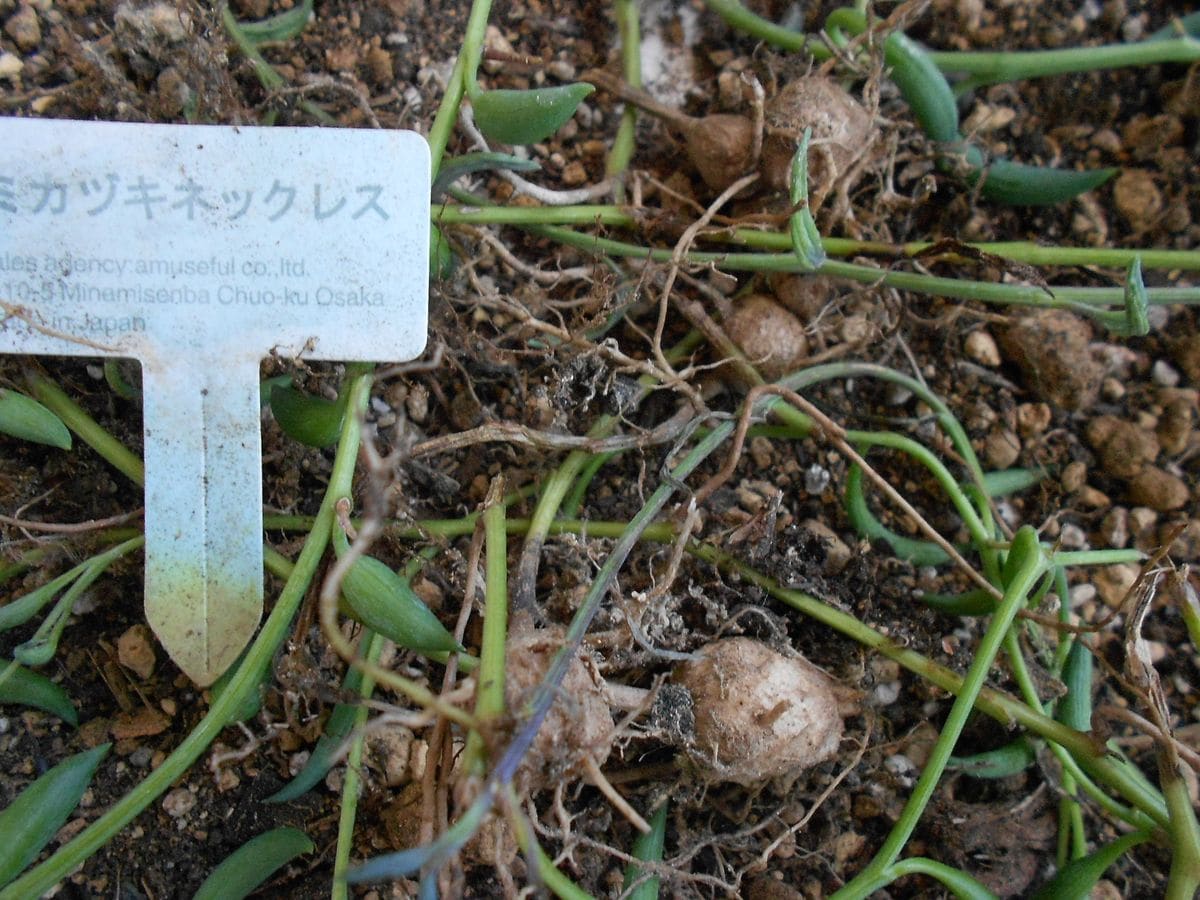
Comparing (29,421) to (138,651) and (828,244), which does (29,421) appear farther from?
(828,244)

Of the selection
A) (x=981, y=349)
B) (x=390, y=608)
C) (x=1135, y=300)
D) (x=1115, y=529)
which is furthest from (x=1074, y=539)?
(x=390, y=608)

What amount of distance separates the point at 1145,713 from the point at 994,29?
35.1 inches

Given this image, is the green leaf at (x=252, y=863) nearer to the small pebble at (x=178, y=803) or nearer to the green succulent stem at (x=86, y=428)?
the small pebble at (x=178, y=803)

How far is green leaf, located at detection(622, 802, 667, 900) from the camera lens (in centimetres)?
88

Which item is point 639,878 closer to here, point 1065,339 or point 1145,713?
point 1145,713

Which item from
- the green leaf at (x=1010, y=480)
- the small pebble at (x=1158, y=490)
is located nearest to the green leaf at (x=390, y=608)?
the green leaf at (x=1010, y=480)

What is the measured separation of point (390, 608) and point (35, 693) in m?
0.38

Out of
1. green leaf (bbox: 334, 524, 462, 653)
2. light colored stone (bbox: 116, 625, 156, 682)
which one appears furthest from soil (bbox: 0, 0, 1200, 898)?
green leaf (bbox: 334, 524, 462, 653)

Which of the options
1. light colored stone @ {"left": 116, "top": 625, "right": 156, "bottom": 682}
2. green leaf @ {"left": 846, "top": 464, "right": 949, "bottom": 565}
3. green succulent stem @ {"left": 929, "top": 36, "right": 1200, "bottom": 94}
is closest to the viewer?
light colored stone @ {"left": 116, "top": 625, "right": 156, "bottom": 682}

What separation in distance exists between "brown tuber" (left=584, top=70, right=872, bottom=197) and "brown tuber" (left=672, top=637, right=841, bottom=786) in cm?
51

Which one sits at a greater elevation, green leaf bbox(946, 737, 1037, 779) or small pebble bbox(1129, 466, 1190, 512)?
small pebble bbox(1129, 466, 1190, 512)

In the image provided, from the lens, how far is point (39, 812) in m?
0.80

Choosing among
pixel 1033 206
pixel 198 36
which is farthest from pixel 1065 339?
pixel 198 36

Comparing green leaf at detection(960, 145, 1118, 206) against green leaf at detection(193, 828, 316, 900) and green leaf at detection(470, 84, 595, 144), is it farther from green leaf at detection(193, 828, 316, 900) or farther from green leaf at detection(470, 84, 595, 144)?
green leaf at detection(193, 828, 316, 900)
